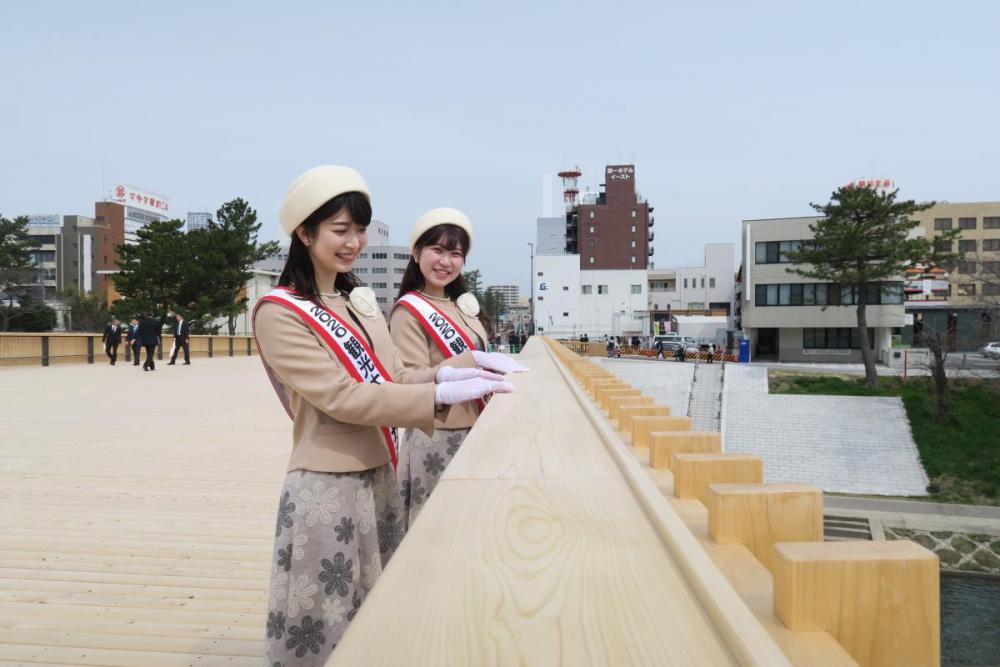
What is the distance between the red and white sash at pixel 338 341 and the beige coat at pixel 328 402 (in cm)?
2

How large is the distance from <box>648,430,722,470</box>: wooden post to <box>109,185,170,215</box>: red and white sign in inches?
2858

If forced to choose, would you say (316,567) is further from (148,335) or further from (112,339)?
(112,339)

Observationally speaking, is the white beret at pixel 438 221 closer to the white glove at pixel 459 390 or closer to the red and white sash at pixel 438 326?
the red and white sash at pixel 438 326

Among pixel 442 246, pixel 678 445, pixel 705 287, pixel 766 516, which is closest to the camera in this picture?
pixel 766 516

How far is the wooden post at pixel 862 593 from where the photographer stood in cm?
81

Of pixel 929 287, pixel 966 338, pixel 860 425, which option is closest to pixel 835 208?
pixel 860 425

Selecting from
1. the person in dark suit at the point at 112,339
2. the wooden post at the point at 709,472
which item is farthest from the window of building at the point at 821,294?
the wooden post at the point at 709,472

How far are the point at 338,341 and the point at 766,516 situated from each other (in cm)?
129

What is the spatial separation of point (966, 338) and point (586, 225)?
31378 mm

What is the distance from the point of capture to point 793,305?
3903 centimetres

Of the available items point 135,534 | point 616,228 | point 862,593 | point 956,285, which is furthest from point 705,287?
point 862,593

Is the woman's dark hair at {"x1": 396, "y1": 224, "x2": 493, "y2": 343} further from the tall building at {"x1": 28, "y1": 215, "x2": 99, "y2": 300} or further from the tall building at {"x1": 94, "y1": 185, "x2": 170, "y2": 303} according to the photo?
the tall building at {"x1": 28, "y1": 215, "x2": 99, "y2": 300}

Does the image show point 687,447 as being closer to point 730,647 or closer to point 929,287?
point 730,647

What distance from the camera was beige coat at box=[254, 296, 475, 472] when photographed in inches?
70.4
